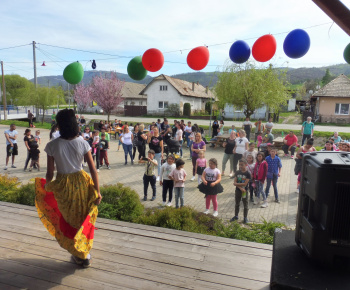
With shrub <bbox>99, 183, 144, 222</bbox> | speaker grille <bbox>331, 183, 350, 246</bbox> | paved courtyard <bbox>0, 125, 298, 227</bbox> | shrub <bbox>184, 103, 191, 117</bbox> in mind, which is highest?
shrub <bbox>184, 103, 191, 117</bbox>

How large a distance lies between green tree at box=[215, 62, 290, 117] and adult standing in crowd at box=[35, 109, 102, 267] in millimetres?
17981

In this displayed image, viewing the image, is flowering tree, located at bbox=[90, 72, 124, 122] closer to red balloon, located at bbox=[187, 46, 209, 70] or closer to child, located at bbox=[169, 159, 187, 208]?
red balloon, located at bbox=[187, 46, 209, 70]

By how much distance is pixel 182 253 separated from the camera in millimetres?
3166

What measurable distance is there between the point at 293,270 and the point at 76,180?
2.07 m

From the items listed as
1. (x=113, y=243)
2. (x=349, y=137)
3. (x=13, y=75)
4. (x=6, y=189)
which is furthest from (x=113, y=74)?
(x=13, y=75)

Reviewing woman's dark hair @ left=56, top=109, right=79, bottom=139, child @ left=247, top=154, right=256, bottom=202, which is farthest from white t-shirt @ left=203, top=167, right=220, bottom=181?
woman's dark hair @ left=56, top=109, right=79, bottom=139

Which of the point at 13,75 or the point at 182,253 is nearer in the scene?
the point at 182,253

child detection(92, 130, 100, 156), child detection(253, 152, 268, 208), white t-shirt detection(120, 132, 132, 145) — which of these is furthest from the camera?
white t-shirt detection(120, 132, 132, 145)

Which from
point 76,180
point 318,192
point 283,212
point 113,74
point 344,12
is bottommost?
point 283,212

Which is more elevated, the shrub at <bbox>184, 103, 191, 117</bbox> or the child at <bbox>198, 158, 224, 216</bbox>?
the shrub at <bbox>184, 103, 191, 117</bbox>

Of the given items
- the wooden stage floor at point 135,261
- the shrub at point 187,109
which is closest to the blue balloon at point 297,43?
the wooden stage floor at point 135,261

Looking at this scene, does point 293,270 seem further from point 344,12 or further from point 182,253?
point 344,12

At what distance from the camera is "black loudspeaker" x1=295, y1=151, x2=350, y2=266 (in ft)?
5.58

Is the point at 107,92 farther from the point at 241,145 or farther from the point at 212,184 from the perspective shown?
the point at 212,184
